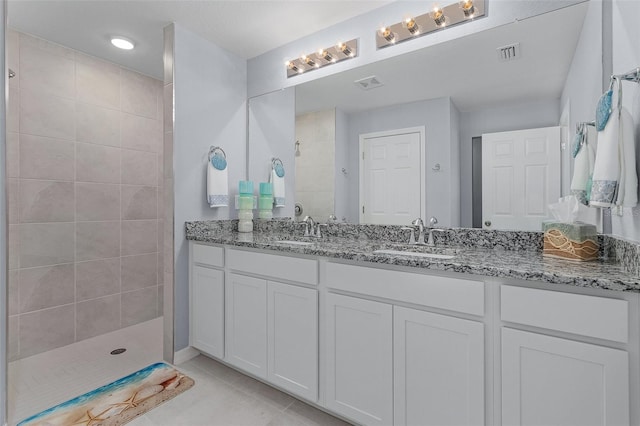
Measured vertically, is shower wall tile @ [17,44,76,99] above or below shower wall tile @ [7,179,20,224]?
above

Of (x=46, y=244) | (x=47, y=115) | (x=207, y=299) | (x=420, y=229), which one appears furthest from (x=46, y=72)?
(x=420, y=229)

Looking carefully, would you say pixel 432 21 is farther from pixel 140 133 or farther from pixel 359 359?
pixel 140 133

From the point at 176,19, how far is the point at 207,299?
1895 millimetres

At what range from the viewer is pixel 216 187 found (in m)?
2.43

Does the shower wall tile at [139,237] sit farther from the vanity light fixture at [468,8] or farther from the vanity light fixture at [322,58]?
the vanity light fixture at [468,8]

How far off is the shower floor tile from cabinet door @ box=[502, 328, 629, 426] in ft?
7.26

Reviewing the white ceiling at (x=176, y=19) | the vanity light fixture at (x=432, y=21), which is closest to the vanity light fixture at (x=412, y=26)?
the vanity light fixture at (x=432, y=21)

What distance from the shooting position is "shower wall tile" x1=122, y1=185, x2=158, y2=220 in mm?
2875

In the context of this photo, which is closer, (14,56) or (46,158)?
(14,56)

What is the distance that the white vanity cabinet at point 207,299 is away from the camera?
2.12 meters

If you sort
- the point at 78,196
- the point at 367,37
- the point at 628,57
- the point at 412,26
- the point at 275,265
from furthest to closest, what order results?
the point at 78,196, the point at 367,37, the point at 412,26, the point at 275,265, the point at 628,57

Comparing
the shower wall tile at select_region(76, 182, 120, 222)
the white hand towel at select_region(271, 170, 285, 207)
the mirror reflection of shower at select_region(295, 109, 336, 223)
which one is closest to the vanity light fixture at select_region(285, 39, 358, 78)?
the mirror reflection of shower at select_region(295, 109, 336, 223)

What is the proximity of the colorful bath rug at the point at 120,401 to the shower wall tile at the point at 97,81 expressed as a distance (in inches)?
84.5

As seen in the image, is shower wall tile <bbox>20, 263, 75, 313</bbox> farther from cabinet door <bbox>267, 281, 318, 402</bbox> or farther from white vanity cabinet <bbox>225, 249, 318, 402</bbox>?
cabinet door <bbox>267, 281, 318, 402</bbox>
